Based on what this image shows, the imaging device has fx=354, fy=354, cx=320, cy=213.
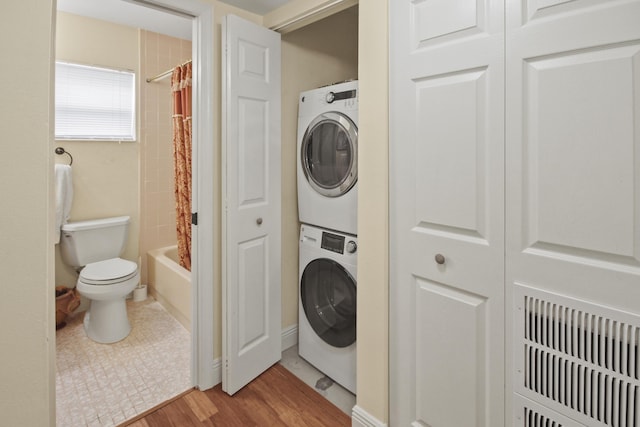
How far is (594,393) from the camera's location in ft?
3.41

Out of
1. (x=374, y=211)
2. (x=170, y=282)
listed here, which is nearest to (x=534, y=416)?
(x=374, y=211)

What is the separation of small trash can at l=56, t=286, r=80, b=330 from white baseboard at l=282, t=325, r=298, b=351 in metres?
1.71

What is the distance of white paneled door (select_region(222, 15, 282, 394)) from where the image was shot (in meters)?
1.91

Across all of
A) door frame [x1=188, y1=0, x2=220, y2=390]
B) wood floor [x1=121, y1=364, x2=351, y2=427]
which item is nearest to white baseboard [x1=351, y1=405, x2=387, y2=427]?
wood floor [x1=121, y1=364, x2=351, y2=427]

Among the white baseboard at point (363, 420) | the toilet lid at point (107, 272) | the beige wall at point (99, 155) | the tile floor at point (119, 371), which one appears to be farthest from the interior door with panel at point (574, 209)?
the beige wall at point (99, 155)

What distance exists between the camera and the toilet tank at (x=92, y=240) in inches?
108

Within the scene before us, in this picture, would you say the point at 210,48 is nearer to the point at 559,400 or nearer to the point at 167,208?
the point at 167,208

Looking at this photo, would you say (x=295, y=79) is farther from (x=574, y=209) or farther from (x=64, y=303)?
(x=64, y=303)

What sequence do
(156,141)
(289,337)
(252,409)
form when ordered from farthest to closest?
(156,141)
(289,337)
(252,409)

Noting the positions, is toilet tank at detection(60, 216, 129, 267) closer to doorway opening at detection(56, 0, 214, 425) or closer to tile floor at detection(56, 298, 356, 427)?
tile floor at detection(56, 298, 356, 427)

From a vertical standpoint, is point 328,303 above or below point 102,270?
below

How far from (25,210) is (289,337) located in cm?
196

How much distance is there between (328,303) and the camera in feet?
7.06

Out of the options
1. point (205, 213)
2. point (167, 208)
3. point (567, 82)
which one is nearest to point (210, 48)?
point (205, 213)
